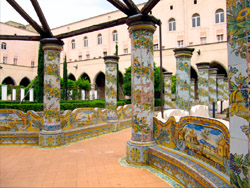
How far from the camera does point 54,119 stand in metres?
6.84

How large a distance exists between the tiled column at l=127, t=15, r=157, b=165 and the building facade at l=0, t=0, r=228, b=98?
15.1 meters

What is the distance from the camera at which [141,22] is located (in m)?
4.87

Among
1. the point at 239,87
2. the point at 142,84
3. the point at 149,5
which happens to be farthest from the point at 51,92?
the point at 239,87

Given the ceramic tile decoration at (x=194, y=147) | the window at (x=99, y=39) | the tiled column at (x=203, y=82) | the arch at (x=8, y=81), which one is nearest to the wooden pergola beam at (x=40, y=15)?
the ceramic tile decoration at (x=194, y=147)

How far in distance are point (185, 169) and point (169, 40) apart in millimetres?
25694

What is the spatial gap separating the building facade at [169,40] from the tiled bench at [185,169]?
1638 cm

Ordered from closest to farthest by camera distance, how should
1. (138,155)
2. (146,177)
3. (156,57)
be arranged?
1. (146,177)
2. (138,155)
3. (156,57)

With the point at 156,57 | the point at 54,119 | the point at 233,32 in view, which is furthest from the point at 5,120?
the point at 156,57

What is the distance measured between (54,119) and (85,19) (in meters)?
29.2

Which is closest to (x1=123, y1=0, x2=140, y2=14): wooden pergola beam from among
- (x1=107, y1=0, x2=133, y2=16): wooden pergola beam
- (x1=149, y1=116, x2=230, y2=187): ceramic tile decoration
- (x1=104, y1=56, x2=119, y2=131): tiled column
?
(x1=107, y1=0, x2=133, y2=16): wooden pergola beam

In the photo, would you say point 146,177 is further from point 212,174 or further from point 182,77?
point 182,77

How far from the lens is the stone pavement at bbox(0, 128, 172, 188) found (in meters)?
3.93

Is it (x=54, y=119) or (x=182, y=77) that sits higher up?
(x=182, y=77)

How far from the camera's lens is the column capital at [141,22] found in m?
4.83
